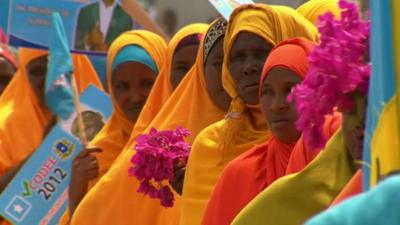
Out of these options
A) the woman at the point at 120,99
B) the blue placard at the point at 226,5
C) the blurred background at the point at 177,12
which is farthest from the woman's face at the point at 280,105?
the blurred background at the point at 177,12

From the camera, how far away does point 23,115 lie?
8609 millimetres

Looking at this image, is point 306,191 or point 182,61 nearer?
point 306,191

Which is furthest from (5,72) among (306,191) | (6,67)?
(306,191)

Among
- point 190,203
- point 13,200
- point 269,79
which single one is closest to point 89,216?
point 13,200

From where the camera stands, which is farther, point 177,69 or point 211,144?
point 177,69

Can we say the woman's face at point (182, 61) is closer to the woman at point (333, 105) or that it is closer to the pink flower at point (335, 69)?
the woman at point (333, 105)

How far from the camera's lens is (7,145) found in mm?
8461

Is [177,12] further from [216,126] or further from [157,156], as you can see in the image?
[157,156]

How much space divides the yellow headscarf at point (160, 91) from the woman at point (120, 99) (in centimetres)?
17

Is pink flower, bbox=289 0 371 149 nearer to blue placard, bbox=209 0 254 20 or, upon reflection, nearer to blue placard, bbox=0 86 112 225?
blue placard, bbox=209 0 254 20

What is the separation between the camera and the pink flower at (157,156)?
5.52m

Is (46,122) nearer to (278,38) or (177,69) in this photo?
(177,69)

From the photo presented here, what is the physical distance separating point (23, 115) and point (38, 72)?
1.99ft

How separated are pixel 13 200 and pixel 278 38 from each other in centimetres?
232
